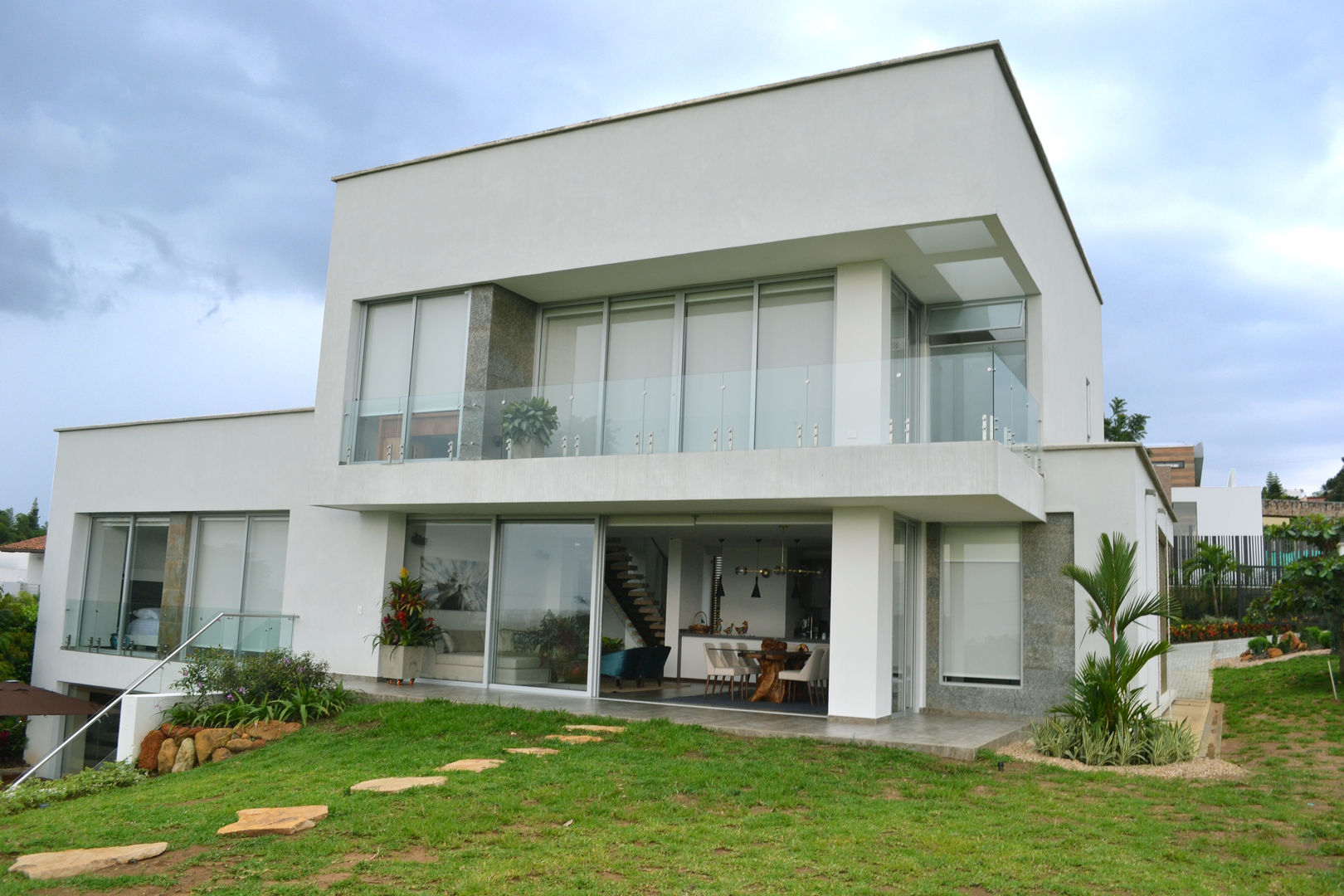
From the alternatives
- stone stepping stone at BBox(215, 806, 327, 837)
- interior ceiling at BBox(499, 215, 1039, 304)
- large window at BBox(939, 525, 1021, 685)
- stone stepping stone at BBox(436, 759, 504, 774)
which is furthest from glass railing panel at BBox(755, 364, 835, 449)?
stone stepping stone at BBox(215, 806, 327, 837)

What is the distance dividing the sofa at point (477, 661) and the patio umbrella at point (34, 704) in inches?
190

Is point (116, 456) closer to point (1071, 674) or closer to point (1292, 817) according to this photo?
point (1071, 674)

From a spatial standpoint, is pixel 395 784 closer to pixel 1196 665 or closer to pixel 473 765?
pixel 473 765

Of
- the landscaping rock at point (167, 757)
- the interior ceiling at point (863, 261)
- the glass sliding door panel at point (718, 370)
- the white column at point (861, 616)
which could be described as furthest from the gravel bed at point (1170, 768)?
the landscaping rock at point (167, 757)

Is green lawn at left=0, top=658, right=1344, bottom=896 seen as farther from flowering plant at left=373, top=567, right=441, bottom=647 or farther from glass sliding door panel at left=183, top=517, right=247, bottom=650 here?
glass sliding door panel at left=183, top=517, right=247, bottom=650

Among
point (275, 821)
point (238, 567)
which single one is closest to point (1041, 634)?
point (275, 821)

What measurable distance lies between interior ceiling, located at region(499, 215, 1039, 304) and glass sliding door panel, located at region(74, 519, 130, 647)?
9924mm

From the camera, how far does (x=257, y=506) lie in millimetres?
16516

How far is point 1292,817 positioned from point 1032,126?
9390mm

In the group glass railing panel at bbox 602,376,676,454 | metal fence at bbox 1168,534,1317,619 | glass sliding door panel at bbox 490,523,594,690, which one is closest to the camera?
glass railing panel at bbox 602,376,676,454

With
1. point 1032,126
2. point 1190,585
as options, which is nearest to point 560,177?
point 1032,126

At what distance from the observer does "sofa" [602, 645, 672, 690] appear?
1461 centimetres

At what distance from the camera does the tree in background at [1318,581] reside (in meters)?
14.1

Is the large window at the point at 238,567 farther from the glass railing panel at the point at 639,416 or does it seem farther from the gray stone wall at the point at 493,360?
the glass railing panel at the point at 639,416
